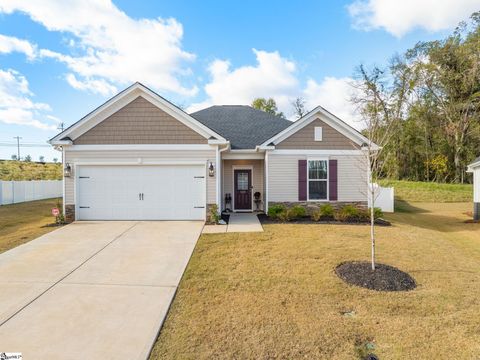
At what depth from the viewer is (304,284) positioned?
483cm

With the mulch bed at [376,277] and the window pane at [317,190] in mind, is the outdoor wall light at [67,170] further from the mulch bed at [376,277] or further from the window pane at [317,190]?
the mulch bed at [376,277]

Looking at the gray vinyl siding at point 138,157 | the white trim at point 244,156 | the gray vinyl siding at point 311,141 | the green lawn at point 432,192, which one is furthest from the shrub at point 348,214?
the green lawn at point 432,192

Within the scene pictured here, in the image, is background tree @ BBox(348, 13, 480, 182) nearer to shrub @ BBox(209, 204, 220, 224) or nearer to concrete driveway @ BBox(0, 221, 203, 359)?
shrub @ BBox(209, 204, 220, 224)

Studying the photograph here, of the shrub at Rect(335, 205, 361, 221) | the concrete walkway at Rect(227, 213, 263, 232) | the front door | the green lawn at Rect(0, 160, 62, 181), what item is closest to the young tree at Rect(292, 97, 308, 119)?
the front door

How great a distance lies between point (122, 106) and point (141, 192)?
335 centimetres

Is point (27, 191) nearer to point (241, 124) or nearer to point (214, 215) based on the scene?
point (241, 124)

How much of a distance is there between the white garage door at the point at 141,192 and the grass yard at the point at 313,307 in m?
3.35

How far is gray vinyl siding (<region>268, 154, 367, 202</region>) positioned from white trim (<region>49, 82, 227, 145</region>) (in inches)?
106

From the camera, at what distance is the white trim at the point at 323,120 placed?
1103cm

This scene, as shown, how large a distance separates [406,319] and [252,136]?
1024 centimetres

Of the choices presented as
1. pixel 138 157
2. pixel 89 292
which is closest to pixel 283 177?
pixel 138 157

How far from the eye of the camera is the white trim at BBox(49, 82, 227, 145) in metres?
9.95

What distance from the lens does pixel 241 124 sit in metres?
14.4

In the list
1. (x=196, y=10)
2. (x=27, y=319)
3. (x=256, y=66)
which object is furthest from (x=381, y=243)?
(x=256, y=66)
